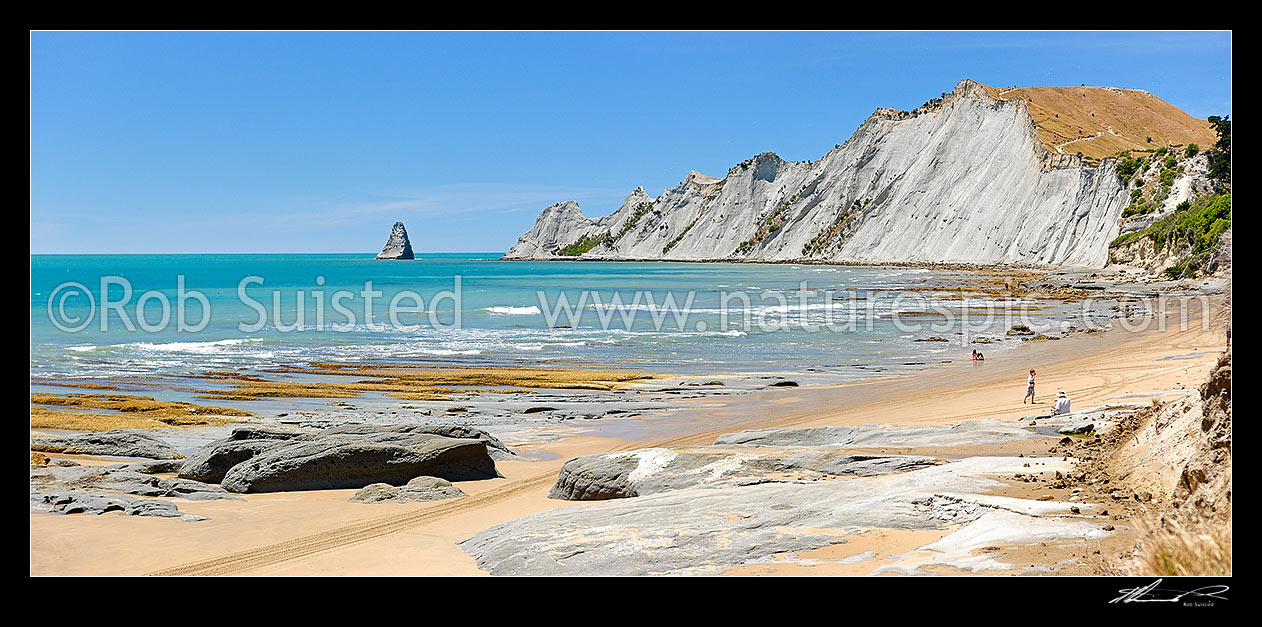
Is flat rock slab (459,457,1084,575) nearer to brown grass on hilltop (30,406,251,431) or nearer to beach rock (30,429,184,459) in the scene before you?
beach rock (30,429,184,459)

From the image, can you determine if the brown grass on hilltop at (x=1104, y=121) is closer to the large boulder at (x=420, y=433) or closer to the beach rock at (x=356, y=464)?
the large boulder at (x=420, y=433)

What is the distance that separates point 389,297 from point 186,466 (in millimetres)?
57318

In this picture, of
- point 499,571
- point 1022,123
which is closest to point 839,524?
point 499,571

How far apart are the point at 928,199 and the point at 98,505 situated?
111 meters

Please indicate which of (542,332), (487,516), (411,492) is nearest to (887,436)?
(487,516)

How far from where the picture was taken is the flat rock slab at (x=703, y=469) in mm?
10000

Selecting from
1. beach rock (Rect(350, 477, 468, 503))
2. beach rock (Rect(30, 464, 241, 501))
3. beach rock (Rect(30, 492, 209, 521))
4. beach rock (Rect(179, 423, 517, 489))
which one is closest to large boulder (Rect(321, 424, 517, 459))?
beach rock (Rect(179, 423, 517, 489))

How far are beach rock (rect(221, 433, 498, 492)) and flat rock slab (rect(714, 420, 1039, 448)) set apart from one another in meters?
3.79

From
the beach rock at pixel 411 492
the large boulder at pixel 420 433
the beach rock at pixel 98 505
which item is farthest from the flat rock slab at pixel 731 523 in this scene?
the large boulder at pixel 420 433

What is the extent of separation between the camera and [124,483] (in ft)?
38.3

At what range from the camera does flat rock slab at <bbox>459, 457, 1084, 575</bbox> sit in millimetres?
7012
